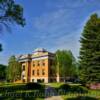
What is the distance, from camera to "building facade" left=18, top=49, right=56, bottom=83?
79.3 meters

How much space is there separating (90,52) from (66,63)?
31.9 metres

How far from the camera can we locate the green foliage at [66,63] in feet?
226

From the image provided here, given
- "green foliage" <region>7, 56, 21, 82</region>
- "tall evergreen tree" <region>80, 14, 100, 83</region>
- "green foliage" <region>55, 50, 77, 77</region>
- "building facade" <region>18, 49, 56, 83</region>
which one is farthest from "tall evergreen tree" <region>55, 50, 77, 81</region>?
"tall evergreen tree" <region>80, 14, 100, 83</region>

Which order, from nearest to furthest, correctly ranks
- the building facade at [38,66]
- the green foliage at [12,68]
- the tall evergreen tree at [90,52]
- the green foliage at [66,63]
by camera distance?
the tall evergreen tree at [90,52] < the green foliage at [66,63] < the green foliage at [12,68] < the building facade at [38,66]

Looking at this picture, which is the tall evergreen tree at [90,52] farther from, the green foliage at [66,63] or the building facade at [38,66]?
the building facade at [38,66]

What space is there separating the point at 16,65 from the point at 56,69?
516 inches

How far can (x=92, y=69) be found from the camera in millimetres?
35875

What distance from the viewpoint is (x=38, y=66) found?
83.6m

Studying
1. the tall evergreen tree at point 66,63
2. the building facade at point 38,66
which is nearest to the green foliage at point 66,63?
the tall evergreen tree at point 66,63

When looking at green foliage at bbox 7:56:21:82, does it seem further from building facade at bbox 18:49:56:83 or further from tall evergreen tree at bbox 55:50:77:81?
tall evergreen tree at bbox 55:50:77:81

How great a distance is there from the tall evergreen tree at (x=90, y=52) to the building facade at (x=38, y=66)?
1632 inches

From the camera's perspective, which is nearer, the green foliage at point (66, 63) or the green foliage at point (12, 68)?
the green foliage at point (66, 63)

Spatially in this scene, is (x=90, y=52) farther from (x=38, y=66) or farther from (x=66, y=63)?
(x=38, y=66)

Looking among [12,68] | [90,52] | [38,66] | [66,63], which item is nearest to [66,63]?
[66,63]
